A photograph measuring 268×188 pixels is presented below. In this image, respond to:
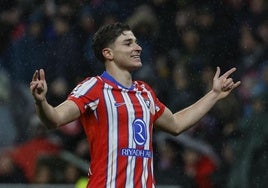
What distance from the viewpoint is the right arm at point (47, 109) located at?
4773 mm

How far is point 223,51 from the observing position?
8.75m

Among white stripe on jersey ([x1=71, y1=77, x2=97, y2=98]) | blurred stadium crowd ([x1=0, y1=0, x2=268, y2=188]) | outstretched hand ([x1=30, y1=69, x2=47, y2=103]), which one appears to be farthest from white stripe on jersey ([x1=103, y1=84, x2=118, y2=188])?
blurred stadium crowd ([x1=0, y1=0, x2=268, y2=188])

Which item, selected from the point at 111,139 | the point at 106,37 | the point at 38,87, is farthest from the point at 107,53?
the point at 38,87

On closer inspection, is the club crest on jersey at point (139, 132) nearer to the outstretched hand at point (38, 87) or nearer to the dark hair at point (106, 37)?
the dark hair at point (106, 37)

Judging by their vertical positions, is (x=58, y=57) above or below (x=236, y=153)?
above

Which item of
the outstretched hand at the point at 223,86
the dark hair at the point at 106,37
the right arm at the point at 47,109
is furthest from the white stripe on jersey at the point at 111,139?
the outstretched hand at the point at 223,86

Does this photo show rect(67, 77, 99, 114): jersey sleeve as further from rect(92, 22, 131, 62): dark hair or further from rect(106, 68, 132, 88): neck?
rect(92, 22, 131, 62): dark hair

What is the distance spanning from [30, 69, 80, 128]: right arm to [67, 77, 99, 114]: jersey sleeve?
38 millimetres

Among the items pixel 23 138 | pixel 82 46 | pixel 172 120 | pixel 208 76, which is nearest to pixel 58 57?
pixel 82 46

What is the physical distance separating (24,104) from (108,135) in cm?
339

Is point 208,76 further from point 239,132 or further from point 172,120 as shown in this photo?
point 172,120

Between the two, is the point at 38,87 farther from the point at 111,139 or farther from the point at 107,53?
the point at 107,53

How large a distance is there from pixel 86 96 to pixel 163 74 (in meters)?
3.46

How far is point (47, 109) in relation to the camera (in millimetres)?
4887
